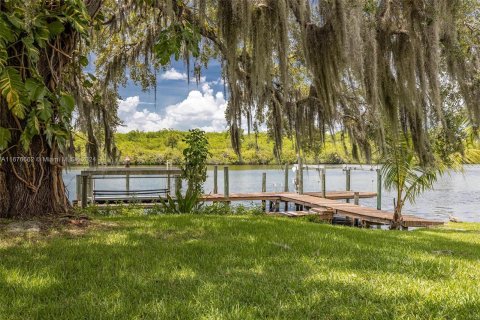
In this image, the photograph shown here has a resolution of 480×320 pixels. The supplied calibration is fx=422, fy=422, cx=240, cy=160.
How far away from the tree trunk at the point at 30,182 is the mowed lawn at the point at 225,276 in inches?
15.5

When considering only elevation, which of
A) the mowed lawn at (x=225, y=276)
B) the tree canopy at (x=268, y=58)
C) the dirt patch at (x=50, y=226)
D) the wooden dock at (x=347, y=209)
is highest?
the tree canopy at (x=268, y=58)

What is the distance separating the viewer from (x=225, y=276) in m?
3.07

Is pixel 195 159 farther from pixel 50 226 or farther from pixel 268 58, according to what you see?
pixel 50 226

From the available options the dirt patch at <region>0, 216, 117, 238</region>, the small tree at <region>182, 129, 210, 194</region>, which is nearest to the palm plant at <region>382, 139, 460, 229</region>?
the small tree at <region>182, 129, 210, 194</region>

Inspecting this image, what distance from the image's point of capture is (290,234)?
487 cm

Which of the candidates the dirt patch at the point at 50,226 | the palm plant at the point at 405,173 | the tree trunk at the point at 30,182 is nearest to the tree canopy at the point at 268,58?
the tree trunk at the point at 30,182

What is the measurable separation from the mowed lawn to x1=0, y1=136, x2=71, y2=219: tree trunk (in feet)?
1.29

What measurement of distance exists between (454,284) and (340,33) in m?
3.21

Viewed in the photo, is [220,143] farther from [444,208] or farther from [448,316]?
[448,316]

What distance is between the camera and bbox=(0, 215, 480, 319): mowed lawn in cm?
239

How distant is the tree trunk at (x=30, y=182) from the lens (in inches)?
201

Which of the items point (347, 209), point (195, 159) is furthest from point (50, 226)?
point (347, 209)

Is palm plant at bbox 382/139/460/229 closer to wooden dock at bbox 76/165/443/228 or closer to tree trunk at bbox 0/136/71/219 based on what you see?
wooden dock at bbox 76/165/443/228

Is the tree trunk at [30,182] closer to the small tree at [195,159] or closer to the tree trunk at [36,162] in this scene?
the tree trunk at [36,162]
